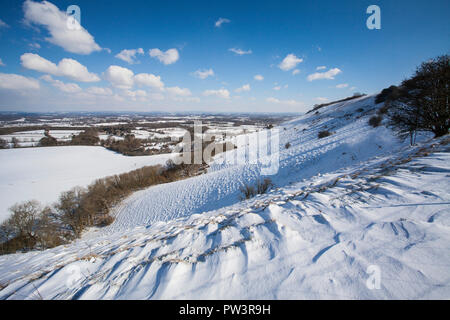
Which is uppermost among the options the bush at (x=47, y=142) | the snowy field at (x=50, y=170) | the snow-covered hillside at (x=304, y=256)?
the bush at (x=47, y=142)

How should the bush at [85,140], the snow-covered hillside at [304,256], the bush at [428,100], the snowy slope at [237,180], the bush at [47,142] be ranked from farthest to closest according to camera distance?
1. the bush at [85,140]
2. the bush at [47,142]
3. the snowy slope at [237,180]
4. the bush at [428,100]
5. the snow-covered hillside at [304,256]

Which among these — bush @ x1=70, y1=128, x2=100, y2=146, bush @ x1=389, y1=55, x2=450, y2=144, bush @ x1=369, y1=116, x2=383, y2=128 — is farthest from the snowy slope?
bush @ x1=70, y1=128, x2=100, y2=146

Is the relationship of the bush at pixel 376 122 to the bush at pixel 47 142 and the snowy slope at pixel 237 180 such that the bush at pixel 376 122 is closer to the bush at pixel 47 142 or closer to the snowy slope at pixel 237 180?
the snowy slope at pixel 237 180

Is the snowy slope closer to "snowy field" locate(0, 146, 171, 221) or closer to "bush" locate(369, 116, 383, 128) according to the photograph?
"bush" locate(369, 116, 383, 128)

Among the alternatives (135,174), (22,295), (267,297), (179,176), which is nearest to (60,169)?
(135,174)

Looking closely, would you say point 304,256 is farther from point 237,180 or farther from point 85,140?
point 85,140

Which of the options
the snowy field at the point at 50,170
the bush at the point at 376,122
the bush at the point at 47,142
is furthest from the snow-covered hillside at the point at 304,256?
the bush at the point at 47,142

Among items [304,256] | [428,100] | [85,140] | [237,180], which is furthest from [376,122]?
[85,140]

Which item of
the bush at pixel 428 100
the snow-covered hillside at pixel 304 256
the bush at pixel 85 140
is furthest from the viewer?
the bush at pixel 85 140
